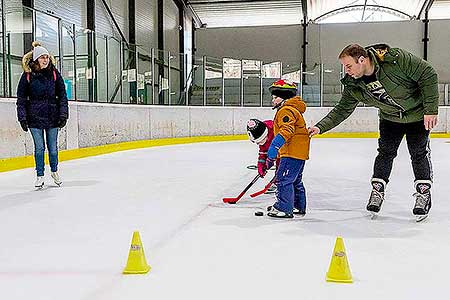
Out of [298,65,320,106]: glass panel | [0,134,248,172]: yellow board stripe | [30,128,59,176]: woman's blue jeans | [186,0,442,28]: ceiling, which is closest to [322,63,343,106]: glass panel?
[298,65,320,106]: glass panel

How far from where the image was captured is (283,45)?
68.9 ft

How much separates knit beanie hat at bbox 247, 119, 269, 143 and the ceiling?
53.6ft

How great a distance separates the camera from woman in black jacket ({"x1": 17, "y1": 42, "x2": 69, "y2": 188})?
4750 millimetres

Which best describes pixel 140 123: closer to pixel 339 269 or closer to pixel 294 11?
pixel 339 269

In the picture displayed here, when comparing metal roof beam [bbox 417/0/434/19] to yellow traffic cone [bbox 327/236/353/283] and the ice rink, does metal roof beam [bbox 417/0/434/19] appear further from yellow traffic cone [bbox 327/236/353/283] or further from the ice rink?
yellow traffic cone [bbox 327/236/353/283]

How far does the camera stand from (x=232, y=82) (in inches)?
544

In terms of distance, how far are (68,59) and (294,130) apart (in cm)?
611

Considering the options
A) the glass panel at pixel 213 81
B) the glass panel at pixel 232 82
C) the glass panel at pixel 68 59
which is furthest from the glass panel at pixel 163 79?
the glass panel at pixel 68 59

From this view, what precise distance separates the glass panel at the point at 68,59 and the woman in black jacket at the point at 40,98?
141 inches

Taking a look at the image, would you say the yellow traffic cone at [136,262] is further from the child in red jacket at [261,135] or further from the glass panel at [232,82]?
the glass panel at [232,82]

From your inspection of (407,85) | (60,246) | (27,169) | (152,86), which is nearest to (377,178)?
(407,85)

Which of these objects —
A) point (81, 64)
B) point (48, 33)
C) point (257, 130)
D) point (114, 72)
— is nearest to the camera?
point (257, 130)

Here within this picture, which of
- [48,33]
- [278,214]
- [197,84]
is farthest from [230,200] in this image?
[197,84]

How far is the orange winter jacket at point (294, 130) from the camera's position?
3289 millimetres
